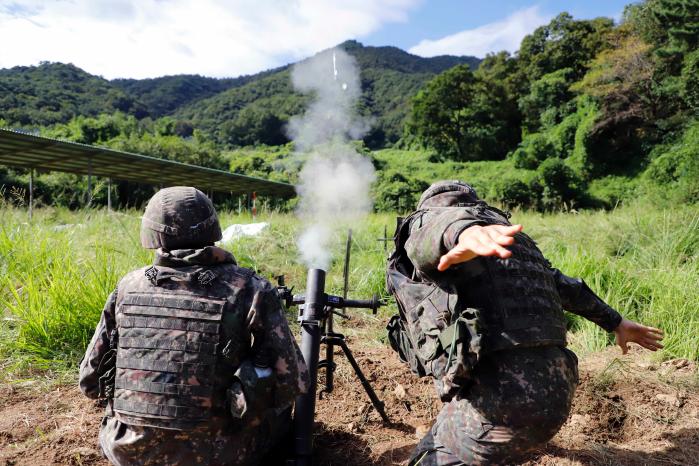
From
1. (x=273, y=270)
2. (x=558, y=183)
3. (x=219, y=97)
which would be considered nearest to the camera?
(x=273, y=270)

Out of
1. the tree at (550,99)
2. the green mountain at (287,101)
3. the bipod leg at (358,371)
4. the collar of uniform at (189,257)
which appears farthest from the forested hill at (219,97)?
the tree at (550,99)

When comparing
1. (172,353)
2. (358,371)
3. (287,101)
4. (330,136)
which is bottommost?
(358,371)

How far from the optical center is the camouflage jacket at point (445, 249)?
6.22ft

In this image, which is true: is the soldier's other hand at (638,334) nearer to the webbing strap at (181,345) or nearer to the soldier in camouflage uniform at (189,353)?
the soldier in camouflage uniform at (189,353)

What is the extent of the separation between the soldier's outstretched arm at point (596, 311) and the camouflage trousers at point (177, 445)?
1787mm

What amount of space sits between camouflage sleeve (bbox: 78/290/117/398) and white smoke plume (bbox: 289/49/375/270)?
3.97 meters

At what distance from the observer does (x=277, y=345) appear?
211cm

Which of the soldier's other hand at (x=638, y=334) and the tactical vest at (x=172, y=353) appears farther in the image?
the soldier's other hand at (x=638, y=334)

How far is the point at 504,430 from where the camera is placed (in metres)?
2.04

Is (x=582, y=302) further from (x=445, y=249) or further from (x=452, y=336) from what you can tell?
(x=445, y=249)

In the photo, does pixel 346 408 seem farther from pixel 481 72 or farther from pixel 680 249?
pixel 481 72

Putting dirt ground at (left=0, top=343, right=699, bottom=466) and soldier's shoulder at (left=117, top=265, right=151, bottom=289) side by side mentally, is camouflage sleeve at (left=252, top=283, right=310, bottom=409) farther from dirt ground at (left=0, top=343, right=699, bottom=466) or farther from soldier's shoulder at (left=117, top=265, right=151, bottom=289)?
dirt ground at (left=0, top=343, right=699, bottom=466)

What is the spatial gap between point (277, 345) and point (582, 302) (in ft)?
5.48

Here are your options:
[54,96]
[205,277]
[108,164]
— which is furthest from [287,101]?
[54,96]
